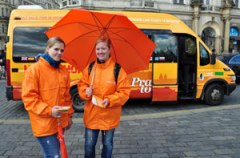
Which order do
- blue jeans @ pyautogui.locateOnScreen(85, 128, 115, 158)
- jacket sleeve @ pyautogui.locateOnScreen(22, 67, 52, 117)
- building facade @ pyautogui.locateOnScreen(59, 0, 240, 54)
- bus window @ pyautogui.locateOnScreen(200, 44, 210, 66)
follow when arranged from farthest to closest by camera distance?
building facade @ pyautogui.locateOnScreen(59, 0, 240, 54) < bus window @ pyautogui.locateOnScreen(200, 44, 210, 66) < blue jeans @ pyautogui.locateOnScreen(85, 128, 115, 158) < jacket sleeve @ pyautogui.locateOnScreen(22, 67, 52, 117)

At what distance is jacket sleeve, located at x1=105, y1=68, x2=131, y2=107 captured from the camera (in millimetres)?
3127

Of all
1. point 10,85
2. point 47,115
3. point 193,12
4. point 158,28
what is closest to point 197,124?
point 158,28

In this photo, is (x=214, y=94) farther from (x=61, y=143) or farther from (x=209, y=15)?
(x=209, y=15)

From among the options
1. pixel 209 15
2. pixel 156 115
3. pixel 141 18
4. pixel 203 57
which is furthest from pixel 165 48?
pixel 209 15

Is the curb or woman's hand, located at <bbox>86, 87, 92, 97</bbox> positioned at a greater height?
woman's hand, located at <bbox>86, 87, 92, 97</bbox>

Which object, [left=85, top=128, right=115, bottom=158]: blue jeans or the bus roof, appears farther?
the bus roof

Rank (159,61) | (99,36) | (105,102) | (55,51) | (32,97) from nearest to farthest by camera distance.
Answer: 1. (32,97)
2. (55,51)
3. (105,102)
4. (99,36)
5. (159,61)

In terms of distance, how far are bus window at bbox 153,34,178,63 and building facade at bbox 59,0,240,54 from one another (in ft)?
68.7

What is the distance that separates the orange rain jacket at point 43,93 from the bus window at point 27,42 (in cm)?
467

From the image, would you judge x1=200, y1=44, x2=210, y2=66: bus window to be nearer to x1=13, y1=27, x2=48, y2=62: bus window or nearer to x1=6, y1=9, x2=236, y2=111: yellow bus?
x1=6, y1=9, x2=236, y2=111: yellow bus

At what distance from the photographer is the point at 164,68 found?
25.4ft

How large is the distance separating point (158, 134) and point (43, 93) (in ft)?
10.8

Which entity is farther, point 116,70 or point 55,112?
point 116,70

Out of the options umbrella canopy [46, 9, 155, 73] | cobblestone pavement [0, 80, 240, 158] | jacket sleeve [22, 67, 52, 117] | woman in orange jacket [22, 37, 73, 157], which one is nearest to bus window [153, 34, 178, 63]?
cobblestone pavement [0, 80, 240, 158]
